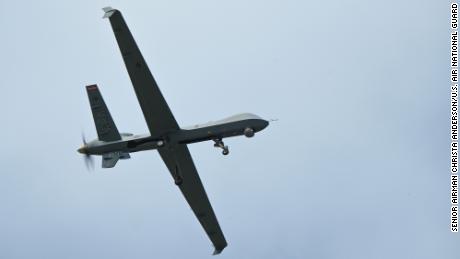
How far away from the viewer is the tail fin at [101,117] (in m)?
53.4

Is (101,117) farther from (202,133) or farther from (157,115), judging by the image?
(202,133)

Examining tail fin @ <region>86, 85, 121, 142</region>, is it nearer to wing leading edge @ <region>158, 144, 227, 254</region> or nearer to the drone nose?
the drone nose

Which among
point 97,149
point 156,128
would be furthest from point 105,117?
point 156,128

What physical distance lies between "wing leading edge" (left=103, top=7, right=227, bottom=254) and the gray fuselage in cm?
52

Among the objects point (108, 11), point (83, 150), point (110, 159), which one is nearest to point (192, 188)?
point (110, 159)

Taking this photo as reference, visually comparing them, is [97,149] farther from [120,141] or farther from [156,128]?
[156,128]

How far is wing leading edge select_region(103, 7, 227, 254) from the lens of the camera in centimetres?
4716

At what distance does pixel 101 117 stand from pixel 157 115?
671 centimetres

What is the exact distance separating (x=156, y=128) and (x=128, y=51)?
6121 mm

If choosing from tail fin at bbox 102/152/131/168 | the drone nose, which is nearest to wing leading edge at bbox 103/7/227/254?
tail fin at bbox 102/152/131/168

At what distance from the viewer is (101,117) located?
5406 cm

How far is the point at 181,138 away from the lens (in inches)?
1986

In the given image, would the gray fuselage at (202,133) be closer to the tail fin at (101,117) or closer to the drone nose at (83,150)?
the tail fin at (101,117)

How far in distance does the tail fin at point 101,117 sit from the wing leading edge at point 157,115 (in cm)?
450
